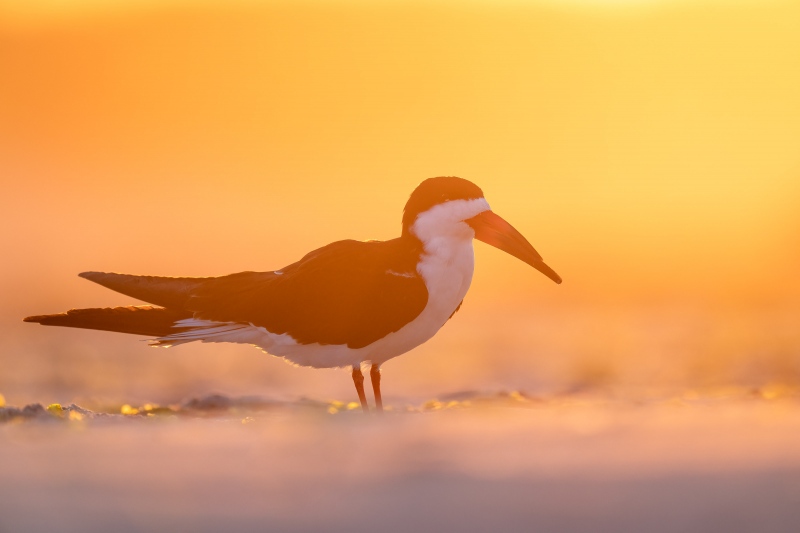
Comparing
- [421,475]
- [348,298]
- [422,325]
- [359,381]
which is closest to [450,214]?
[422,325]

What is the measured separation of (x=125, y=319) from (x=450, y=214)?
258cm

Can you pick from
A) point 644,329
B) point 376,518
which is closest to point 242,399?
point 376,518

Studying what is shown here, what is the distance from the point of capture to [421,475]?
5414mm

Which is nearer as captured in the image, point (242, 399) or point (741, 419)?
point (741, 419)

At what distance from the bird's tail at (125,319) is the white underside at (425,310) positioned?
8 cm

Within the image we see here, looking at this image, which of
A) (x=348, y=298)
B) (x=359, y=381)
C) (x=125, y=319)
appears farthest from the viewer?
(x=359, y=381)

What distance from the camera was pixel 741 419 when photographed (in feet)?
22.2

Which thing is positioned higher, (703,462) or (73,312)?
(73,312)

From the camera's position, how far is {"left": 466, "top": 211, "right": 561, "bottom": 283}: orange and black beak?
8969 millimetres

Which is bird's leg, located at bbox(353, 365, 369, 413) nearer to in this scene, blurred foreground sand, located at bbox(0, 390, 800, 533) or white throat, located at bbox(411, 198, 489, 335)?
white throat, located at bbox(411, 198, 489, 335)

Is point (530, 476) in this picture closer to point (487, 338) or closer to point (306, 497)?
point (306, 497)

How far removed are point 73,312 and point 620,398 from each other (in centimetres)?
437

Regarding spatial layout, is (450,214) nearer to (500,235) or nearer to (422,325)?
(500,235)

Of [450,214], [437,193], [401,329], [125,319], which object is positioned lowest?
[401,329]
